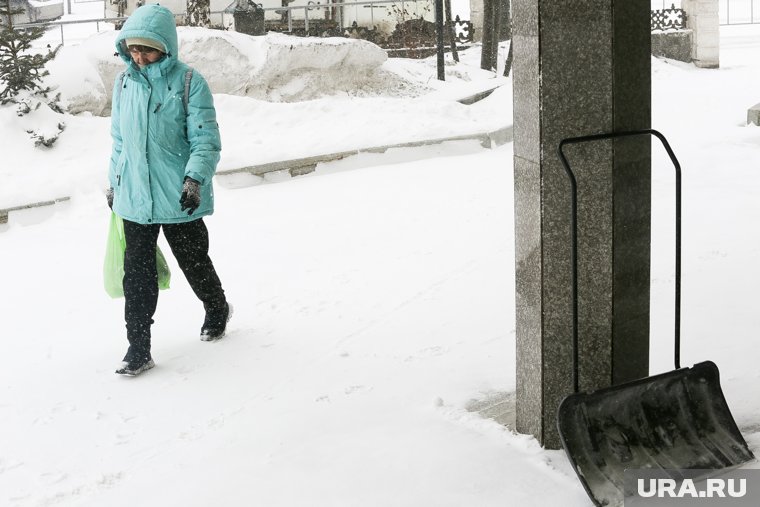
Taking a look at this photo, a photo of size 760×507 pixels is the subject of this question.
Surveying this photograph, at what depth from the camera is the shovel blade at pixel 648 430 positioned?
11.7 feet

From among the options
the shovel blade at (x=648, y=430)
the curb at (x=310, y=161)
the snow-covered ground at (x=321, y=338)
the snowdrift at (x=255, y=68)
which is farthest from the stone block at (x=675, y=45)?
the shovel blade at (x=648, y=430)

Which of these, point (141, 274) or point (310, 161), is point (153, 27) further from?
point (310, 161)

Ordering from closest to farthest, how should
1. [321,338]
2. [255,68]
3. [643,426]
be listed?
[643,426] → [321,338] → [255,68]

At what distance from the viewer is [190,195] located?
5133 millimetres

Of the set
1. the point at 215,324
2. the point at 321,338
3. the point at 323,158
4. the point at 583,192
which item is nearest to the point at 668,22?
the point at 323,158

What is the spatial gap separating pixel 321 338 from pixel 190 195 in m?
1.24

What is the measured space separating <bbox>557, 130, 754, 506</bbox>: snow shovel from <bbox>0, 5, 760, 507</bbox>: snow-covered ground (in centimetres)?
14

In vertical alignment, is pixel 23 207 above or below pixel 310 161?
below

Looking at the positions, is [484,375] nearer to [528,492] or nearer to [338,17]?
[528,492]

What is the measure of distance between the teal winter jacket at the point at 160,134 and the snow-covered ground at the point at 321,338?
35.4 inches

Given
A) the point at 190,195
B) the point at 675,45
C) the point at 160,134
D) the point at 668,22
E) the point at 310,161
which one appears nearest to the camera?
the point at 190,195

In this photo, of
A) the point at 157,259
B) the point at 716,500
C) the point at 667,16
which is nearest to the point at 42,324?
the point at 157,259

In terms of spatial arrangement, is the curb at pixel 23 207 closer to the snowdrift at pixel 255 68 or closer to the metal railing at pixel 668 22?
the snowdrift at pixel 255 68

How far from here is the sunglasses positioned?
5.22 m
